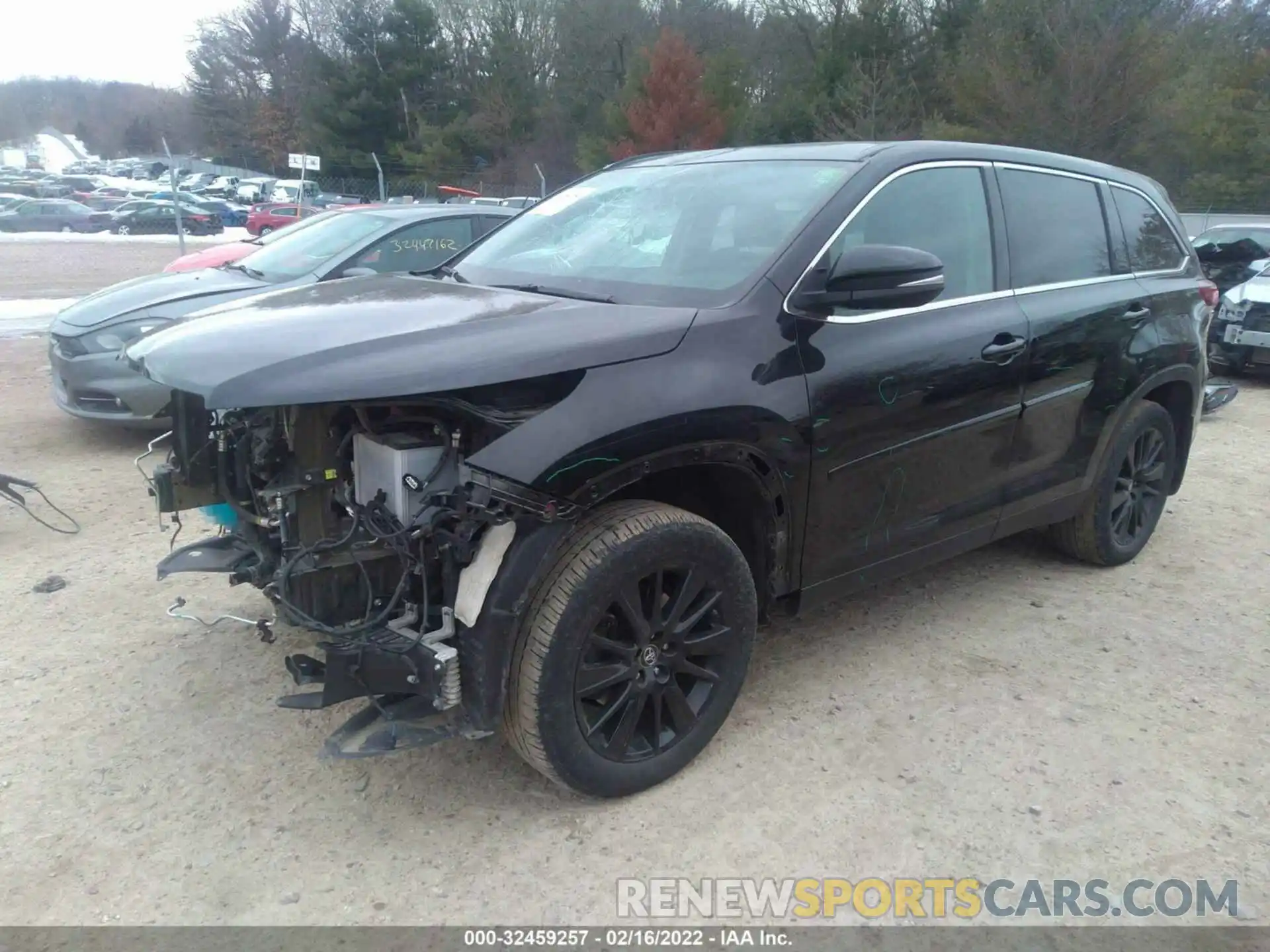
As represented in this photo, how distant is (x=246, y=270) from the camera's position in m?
6.80

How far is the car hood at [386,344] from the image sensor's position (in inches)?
93.1

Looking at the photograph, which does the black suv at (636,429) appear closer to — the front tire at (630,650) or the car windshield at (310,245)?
the front tire at (630,650)

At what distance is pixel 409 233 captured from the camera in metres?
6.91

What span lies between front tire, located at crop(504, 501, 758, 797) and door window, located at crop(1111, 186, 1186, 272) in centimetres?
280

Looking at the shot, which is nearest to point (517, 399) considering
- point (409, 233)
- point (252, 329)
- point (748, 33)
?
point (252, 329)

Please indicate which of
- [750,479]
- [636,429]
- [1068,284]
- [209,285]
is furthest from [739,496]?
[209,285]

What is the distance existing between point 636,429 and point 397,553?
733mm

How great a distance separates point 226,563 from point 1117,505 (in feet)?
13.1

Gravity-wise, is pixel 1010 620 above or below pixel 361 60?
below

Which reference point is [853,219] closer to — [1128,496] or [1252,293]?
[1128,496]

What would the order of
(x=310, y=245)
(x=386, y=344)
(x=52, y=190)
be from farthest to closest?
(x=52, y=190)
(x=310, y=245)
(x=386, y=344)

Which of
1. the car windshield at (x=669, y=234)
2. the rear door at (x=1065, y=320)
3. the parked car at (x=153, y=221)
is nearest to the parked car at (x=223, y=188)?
the parked car at (x=153, y=221)

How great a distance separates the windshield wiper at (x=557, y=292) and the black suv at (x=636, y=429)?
3 centimetres

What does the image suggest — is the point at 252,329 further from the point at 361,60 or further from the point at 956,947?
the point at 361,60
